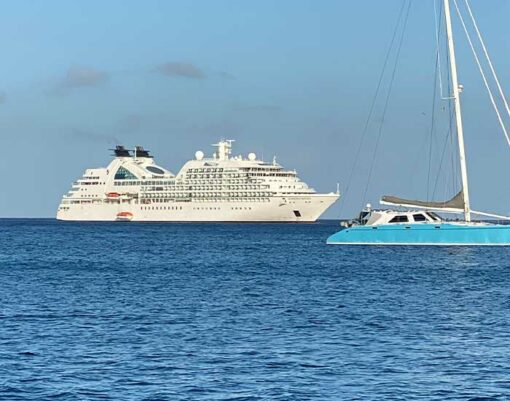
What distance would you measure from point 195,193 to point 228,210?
7571 millimetres

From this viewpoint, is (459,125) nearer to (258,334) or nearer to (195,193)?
(258,334)

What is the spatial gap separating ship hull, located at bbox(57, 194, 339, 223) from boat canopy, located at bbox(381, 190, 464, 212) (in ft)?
281

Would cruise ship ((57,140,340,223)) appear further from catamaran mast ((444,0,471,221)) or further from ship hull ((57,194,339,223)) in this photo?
catamaran mast ((444,0,471,221))

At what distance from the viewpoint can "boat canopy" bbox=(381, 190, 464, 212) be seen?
60.2 m

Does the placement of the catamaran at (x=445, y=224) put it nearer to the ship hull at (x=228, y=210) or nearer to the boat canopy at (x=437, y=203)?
the boat canopy at (x=437, y=203)

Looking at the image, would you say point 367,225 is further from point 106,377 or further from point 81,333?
point 106,377

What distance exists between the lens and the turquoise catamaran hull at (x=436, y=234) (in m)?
58.1

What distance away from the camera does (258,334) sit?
25.3 meters

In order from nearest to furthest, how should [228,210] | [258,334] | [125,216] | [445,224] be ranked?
[258,334] → [445,224] → [228,210] → [125,216]

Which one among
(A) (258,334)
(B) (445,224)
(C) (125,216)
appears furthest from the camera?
(C) (125,216)

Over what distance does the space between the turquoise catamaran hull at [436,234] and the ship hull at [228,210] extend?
8514cm

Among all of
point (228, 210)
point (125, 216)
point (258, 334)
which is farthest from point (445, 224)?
point (125, 216)

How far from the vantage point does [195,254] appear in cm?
6794

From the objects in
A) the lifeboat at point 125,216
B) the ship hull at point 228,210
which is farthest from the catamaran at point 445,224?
the lifeboat at point 125,216
